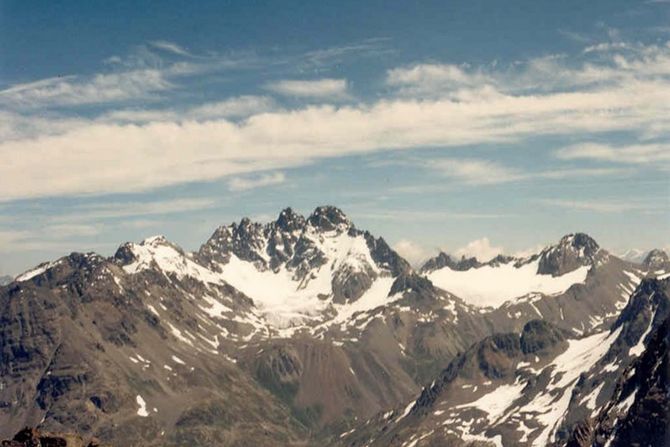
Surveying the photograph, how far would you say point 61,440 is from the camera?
16338 cm

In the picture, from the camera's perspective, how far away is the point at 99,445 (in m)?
173

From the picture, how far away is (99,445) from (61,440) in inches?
443

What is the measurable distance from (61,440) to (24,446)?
8424 millimetres

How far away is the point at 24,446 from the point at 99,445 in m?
13.8

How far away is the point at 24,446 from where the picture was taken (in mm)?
166375
